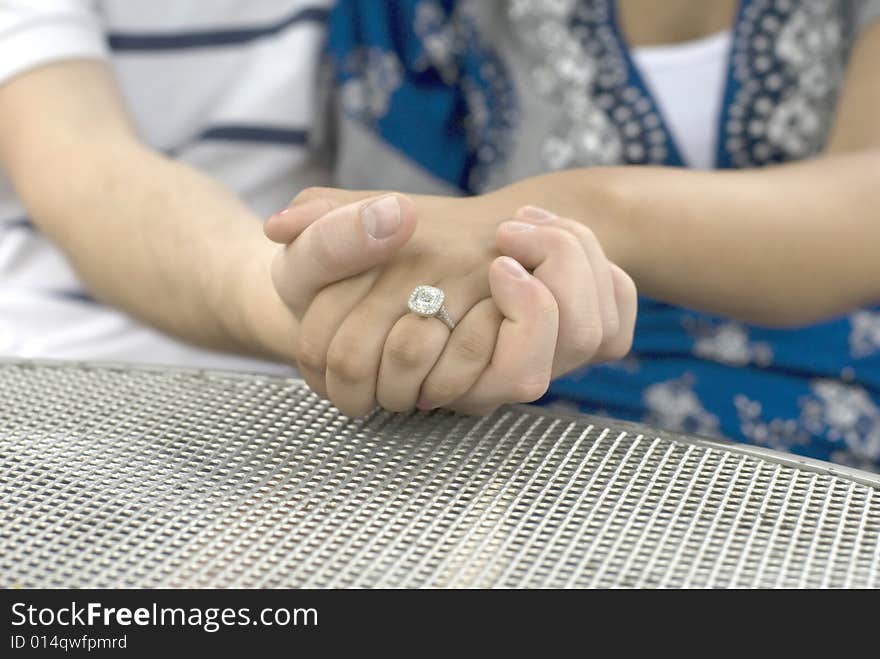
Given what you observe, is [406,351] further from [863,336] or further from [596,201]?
[863,336]

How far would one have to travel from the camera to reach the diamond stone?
47 cm

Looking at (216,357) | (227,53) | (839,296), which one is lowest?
(216,357)

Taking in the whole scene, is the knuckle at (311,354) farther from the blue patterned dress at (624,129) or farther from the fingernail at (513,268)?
the blue patterned dress at (624,129)

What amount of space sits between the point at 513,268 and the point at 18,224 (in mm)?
523

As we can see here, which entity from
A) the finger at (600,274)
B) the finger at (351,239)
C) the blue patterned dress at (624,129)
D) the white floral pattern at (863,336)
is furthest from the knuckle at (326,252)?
the white floral pattern at (863,336)

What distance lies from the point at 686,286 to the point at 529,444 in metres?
0.21

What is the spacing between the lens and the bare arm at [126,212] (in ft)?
2.15

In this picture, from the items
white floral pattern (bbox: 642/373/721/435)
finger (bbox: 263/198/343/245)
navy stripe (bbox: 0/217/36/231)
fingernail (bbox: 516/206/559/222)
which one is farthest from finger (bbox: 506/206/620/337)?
navy stripe (bbox: 0/217/36/231)

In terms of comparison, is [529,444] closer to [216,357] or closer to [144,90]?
[216,357]

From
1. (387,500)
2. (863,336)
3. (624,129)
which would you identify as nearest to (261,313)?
(387,500)

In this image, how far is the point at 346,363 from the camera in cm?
47
